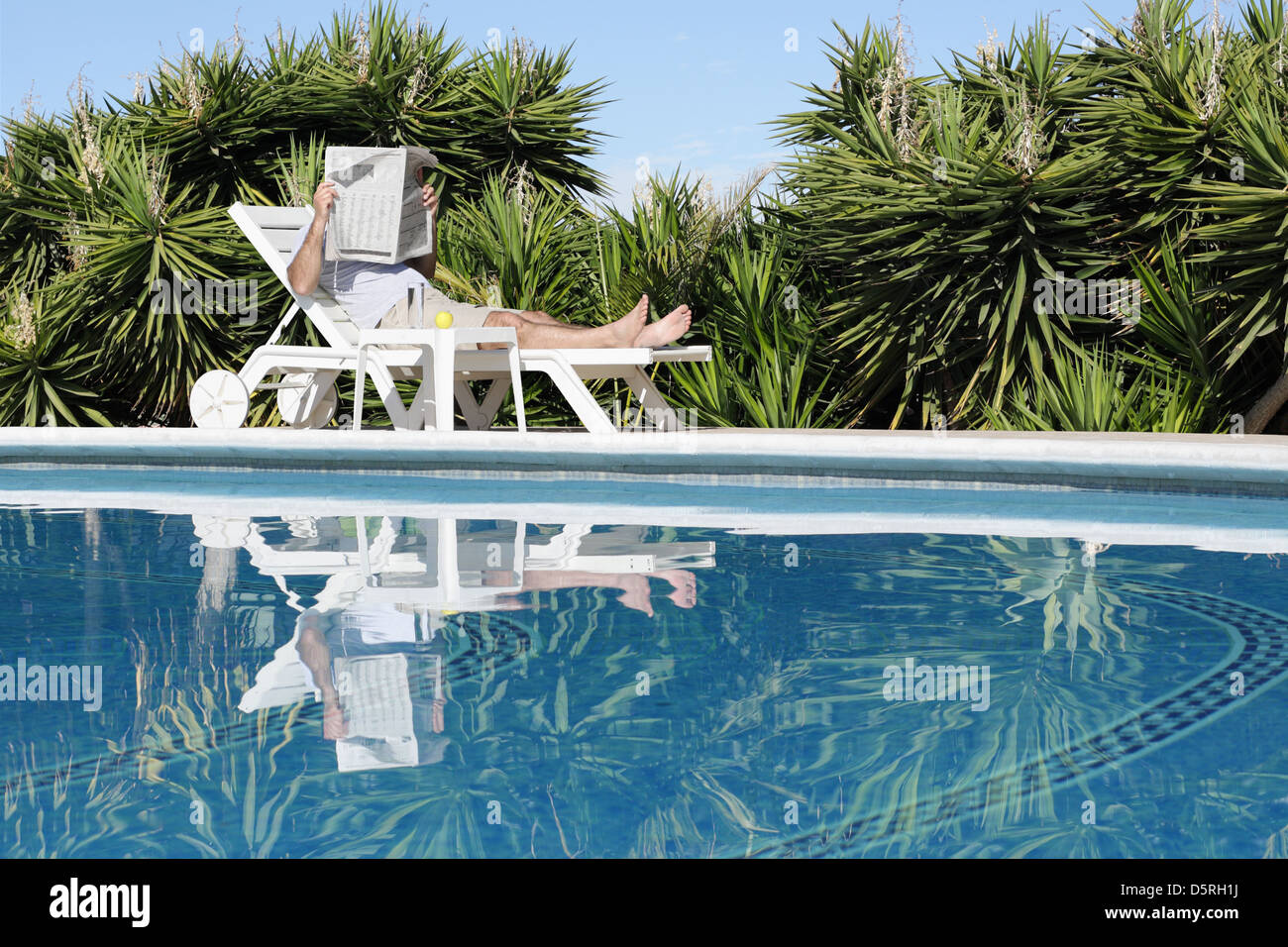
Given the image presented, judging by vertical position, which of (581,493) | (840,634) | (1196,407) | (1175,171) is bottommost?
(840,634)

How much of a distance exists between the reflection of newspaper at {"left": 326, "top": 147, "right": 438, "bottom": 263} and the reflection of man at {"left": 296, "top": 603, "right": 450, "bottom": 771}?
4.49 meters

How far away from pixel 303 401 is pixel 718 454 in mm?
2865

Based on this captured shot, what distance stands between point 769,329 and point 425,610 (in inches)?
217

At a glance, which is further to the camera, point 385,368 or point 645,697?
point 385,368

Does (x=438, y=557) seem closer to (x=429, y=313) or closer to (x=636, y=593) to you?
(x=636, y=593)

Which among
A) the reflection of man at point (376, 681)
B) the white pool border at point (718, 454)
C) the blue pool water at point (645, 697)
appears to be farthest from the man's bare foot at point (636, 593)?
the white pool border at point (718, 454)

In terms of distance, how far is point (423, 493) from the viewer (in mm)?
6742

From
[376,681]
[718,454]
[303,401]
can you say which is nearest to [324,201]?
[303,401]

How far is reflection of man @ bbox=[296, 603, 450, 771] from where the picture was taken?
2.57m

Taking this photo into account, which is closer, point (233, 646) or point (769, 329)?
point (233, 646)

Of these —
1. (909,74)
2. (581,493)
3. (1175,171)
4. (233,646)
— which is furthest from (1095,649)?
(909,74)

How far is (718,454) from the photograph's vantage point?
670 centimetres

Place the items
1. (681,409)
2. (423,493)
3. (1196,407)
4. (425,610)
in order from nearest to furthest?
(425,610) → (423,493) → (1196,407) → (681,409)

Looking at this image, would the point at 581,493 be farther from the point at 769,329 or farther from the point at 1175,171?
the point at 1175,171
